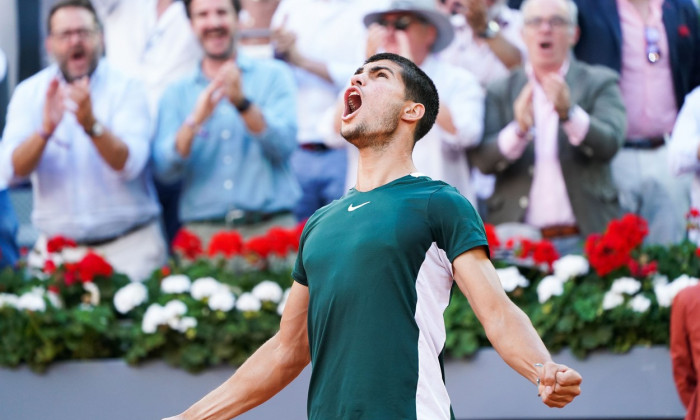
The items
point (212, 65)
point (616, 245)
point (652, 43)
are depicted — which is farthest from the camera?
point (212, 65)

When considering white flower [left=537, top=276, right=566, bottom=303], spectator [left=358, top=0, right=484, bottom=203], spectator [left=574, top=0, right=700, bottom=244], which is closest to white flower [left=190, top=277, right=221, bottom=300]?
spectator [left=358, top=0, right=484, bottom=203]

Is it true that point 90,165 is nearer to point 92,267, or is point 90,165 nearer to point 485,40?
point 92,267

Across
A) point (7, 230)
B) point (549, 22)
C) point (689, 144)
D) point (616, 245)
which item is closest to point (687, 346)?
point (616, 245)

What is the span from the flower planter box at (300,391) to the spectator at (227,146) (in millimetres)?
1099

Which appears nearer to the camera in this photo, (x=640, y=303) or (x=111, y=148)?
(x=640, y=303)

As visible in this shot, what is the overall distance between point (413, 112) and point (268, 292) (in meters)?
3.32

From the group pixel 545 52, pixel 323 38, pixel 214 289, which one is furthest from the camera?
pixel 323 38

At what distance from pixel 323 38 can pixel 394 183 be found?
4421mm

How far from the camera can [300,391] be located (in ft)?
21.3

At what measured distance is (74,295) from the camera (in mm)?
6789

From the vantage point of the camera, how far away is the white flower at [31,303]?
21.3ft

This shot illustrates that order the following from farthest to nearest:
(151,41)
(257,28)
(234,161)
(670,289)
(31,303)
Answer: (151,41)
(257,28)
(234,161)
(31,303)
(670,289)

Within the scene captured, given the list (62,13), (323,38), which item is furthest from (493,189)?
(62,13)

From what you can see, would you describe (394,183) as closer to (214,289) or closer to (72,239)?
(214,289)
